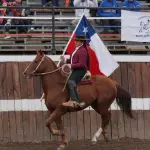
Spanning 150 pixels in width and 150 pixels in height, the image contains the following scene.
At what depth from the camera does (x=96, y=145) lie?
37.5 feet

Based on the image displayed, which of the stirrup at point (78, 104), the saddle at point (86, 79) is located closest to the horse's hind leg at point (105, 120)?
the stirrup at point (78, 104)

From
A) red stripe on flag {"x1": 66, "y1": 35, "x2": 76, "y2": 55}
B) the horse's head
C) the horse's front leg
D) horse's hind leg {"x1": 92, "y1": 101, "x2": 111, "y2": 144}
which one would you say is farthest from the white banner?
the horse's front leg

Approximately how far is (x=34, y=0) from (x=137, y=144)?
22.9 feet

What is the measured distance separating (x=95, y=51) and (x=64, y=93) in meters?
1.49

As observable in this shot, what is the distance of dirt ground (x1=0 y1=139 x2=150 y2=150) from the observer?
11.2m

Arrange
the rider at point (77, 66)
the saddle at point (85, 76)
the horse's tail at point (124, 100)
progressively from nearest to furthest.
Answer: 1. the rider at point (77, 66)
2. the saddle at point (85, 76)
3. the horse's tail at point (124, 100)

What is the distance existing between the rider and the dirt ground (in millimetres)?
1219

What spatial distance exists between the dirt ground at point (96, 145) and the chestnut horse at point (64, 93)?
343mm

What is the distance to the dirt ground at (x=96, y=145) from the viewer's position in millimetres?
11180

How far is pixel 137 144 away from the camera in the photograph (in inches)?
454

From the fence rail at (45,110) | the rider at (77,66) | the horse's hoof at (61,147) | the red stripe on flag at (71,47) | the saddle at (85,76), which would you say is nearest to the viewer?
the rider at (77,66)

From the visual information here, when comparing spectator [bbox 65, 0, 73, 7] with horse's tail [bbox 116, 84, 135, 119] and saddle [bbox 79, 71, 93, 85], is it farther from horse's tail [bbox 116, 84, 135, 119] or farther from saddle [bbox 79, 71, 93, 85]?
saddle [bbox 79, 71, 93, 85]

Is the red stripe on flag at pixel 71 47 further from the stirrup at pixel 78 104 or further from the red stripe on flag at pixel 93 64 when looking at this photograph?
the stirrup at pixel 78 104

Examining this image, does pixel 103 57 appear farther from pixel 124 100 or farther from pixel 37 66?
pixel 37 66
